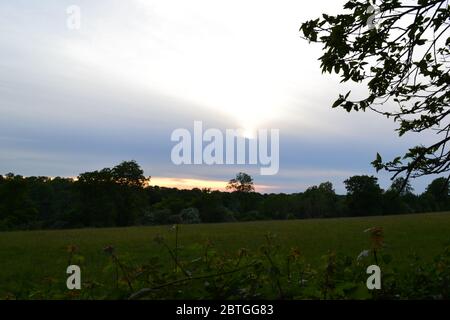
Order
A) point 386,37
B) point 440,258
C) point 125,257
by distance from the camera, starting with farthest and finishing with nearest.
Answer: point 386,37
point 440,258
point 125,257

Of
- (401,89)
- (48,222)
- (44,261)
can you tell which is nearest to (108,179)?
(48,222)

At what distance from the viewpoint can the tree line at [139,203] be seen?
10038cm

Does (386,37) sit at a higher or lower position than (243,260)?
higher

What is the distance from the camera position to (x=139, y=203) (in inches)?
4077

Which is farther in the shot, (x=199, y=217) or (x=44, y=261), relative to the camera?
(x=199, y=217)

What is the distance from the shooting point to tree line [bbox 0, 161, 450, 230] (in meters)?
100

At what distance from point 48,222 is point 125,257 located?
352 ft

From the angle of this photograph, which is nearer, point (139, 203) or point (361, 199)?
point (139, 203)

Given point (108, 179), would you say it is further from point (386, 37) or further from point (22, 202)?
point (386, 37)

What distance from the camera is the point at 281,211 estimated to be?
405ft

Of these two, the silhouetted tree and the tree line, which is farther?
the silhouetted tree

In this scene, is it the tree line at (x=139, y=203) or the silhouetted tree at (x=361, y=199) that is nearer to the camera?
the tree line at (x=139, y=203)
